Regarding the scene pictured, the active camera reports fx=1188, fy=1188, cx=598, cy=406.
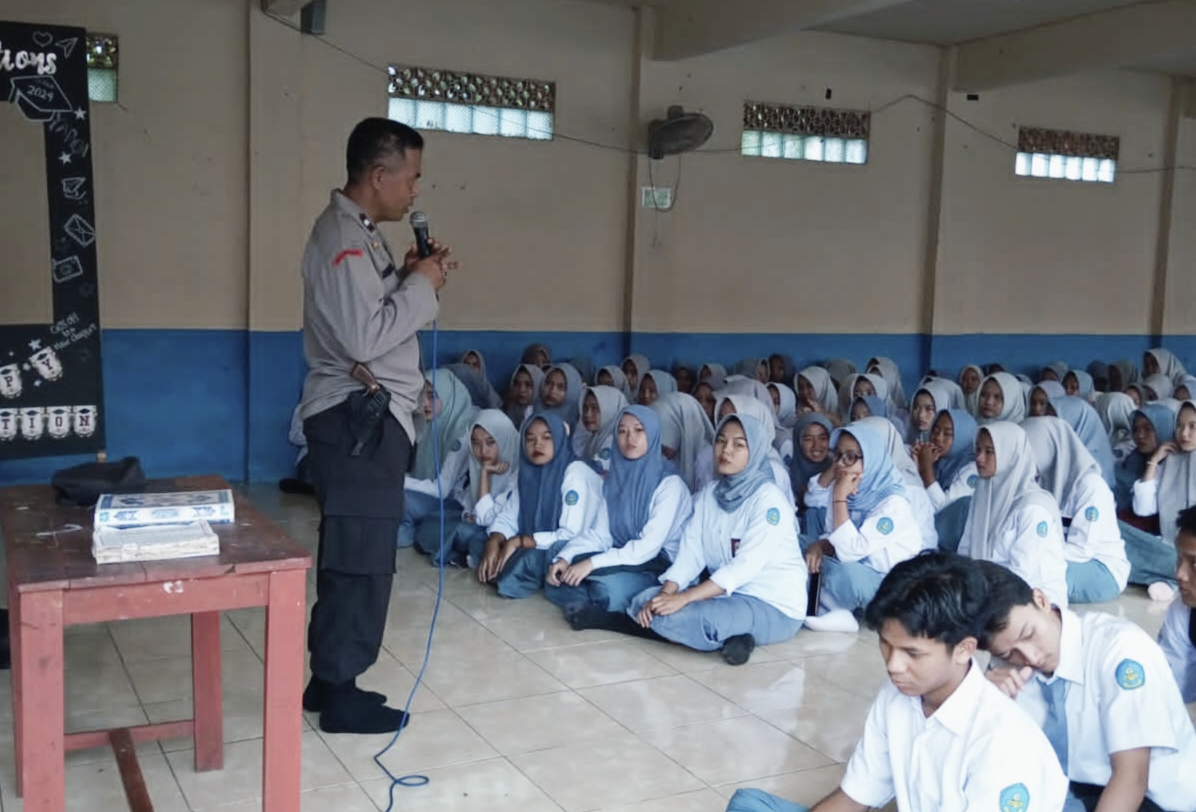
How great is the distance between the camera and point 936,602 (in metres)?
1.87

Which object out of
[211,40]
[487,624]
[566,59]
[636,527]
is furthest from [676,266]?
[487,624]

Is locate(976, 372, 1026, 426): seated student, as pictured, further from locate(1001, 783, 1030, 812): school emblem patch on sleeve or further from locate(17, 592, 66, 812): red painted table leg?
locate(17, 592, 66, 812): red painted table leg

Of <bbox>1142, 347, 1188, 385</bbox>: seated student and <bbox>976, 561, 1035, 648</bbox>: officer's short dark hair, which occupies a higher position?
<bbox>1142, 347, 1188, 385</bbox>: seated student

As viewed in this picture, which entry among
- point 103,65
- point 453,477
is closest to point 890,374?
point 453,477

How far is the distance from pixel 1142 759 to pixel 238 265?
5536 millimetres

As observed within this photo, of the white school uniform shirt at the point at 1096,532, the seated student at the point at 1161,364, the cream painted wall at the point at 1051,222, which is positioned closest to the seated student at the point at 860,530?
the white school uniform shirt at the point at 1096,532

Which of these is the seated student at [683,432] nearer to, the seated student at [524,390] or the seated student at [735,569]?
the seated student at [524,390]

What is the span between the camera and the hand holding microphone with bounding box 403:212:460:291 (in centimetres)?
283

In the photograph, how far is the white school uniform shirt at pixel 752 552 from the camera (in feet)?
13.0

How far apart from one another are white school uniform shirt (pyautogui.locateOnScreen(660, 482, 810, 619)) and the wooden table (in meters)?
1.95

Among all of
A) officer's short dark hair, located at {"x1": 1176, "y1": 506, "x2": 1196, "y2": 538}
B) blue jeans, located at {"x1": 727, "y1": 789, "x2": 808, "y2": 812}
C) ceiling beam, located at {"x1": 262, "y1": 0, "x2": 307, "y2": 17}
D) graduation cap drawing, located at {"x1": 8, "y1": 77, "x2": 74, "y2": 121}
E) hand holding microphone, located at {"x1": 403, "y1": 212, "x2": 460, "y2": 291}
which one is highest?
ceiling beam, located at {"x1": 262, "y1": 0, "x2": 307, "y2": 17}

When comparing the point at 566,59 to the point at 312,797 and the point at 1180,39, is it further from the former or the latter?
the point at 312,797

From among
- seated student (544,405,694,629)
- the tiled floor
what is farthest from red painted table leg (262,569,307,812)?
seated student (544,405,694,629)

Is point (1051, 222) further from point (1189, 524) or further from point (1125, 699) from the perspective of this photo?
point (1125, 699)
